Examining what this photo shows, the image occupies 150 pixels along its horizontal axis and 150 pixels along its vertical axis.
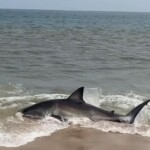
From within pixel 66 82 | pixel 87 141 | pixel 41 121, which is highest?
pixel 87 141

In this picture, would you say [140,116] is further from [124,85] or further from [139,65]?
[139,65]

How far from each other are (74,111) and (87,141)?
185 centimetres

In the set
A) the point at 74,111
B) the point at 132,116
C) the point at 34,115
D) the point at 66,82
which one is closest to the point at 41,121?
the point at 34,115

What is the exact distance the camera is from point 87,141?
A: 819 cm

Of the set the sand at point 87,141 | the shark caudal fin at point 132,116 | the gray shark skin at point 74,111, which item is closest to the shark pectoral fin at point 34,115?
the gray shark skin at point 74,111

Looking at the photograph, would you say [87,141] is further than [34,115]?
No

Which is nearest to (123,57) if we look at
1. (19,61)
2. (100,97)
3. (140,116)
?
(19,61)

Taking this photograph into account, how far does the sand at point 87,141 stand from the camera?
779 centimetres

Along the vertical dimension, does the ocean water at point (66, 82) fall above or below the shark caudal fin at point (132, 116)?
below

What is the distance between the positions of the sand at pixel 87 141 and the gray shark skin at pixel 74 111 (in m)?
0.85

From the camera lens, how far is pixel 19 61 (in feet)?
66.9

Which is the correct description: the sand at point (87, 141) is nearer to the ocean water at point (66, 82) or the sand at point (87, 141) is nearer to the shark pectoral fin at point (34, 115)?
the ocean water at point (66, 82)

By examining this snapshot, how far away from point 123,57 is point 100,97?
11.3 m

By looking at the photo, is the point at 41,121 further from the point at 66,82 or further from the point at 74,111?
the point at 66,82
